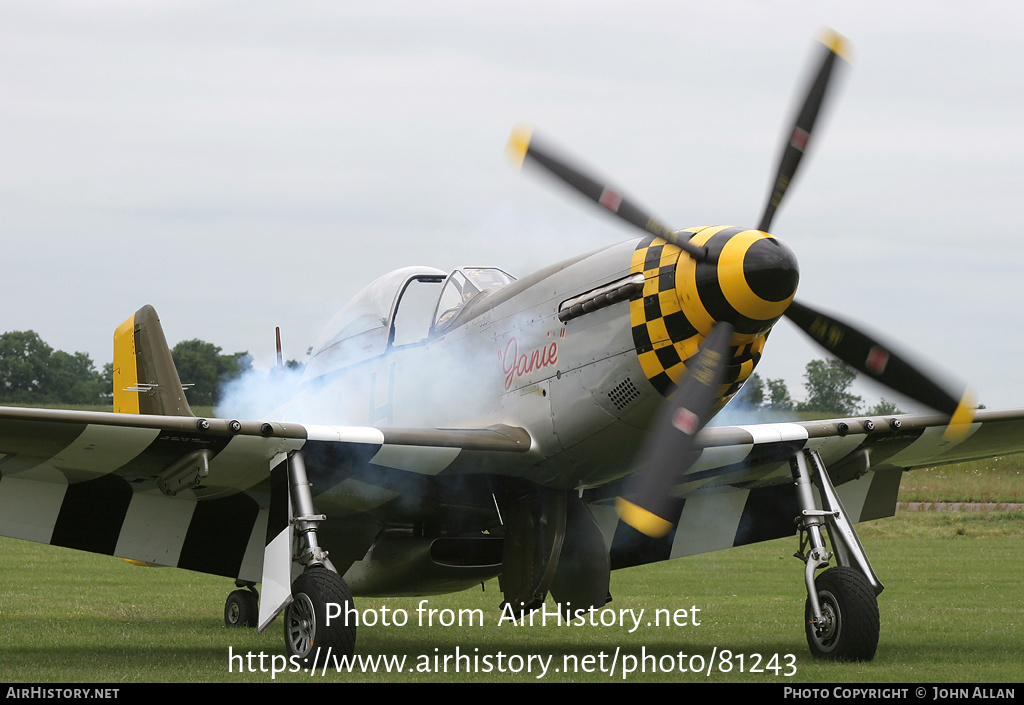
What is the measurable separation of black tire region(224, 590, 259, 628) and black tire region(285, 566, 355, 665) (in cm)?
378

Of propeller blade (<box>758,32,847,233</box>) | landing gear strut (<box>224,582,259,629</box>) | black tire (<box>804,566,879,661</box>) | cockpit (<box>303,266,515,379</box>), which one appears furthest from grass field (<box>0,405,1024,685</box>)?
propeller blade (<box>758,32,847,233</box>)

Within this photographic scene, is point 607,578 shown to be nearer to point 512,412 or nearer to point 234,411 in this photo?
point 512,412

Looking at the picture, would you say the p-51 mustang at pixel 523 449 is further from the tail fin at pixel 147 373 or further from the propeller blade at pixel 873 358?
the tail fin at pixel 147 373

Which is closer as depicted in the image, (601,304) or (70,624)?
(601,304)

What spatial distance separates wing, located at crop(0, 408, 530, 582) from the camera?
785 cm

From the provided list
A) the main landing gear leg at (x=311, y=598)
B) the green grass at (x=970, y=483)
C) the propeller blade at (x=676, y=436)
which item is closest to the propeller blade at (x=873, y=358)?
the propeller blade at (x=676, y=436)

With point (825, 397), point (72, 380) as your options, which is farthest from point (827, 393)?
point (72, 380)

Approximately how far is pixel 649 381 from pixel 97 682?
13.0 ft

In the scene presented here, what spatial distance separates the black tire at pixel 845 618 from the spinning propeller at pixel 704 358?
1314 millimetres

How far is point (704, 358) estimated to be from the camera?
7.14 m

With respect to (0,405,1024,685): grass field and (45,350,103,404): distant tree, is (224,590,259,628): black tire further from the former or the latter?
(45,350,103,404): distant tree

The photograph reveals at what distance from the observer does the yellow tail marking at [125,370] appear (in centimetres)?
1284
